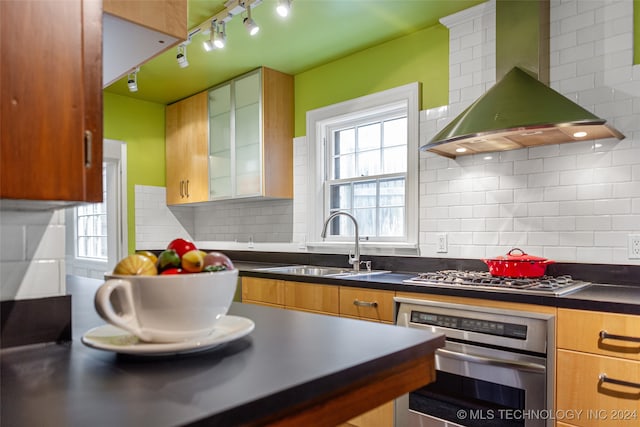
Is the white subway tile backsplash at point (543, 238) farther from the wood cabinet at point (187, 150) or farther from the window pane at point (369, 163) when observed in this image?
the wood cabinet at point (187, 150)

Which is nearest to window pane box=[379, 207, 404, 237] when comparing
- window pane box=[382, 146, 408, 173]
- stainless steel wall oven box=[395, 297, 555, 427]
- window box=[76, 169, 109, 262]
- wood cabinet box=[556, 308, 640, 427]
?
window pane box=[382, 146, 408, 173]

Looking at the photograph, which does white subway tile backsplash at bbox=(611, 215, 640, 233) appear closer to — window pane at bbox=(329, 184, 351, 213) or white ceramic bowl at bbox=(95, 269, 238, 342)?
window pane at bbox=(329, 184, 351, 213)

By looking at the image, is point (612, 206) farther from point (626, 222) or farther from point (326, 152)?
point (326, 152)

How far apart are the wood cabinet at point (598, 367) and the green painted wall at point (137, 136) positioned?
399cm

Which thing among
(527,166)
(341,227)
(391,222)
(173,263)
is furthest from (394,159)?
(173,263)

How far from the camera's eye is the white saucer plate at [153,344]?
74 cm

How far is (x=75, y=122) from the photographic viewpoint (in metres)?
0.71

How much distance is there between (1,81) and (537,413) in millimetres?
2098

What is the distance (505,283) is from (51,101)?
202 cm

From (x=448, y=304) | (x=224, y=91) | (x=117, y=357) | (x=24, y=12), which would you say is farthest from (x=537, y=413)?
(x=224, y=91)

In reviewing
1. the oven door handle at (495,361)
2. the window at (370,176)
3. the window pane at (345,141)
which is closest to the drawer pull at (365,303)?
the oven door handle at (495,361)

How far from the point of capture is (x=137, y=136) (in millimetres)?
4684

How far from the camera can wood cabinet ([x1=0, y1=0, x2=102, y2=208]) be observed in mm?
651

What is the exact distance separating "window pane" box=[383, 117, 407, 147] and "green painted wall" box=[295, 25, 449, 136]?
250mm
